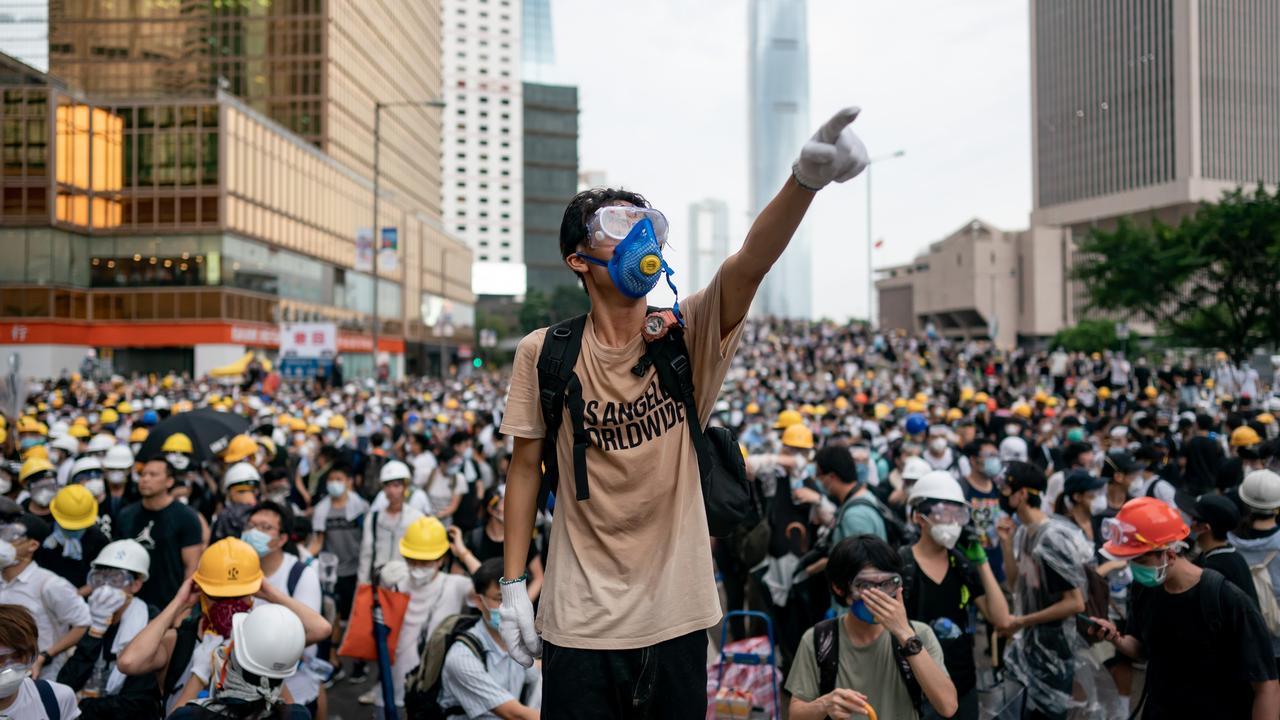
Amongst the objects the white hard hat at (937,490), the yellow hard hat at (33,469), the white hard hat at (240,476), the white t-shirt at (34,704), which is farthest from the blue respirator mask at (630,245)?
the yellow hard hat at (33,469)

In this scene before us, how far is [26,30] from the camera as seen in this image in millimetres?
62844

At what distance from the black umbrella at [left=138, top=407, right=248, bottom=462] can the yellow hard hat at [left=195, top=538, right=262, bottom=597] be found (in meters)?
6.04

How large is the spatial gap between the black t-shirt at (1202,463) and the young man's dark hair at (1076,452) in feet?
4.35

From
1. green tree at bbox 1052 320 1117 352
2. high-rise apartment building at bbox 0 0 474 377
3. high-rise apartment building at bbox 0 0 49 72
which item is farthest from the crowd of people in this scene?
green tree at bbox 1052 320 1117 352

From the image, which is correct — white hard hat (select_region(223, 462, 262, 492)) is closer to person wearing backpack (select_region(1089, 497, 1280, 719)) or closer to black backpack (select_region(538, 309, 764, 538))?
black backpack (select_region(538, 309, 764, 538))

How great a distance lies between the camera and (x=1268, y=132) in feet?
325

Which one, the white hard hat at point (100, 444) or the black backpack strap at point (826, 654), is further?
the white hard hat at point (100, 444)

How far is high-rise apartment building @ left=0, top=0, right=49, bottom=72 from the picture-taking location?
201 feet

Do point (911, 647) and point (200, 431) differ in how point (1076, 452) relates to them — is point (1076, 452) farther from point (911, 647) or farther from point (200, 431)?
point (200, 431)

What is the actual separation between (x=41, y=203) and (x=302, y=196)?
14262 millimetres

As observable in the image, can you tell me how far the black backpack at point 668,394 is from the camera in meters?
2.38

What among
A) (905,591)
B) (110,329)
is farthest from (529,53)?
(905,591)

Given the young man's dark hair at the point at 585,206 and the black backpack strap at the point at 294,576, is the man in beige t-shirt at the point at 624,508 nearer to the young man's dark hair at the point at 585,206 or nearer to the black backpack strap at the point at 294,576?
the young man's dark hair at the point at 585,206

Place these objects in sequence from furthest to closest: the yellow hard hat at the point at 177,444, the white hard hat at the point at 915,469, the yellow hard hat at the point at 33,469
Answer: the yellow hard hat at the point at 177,444, the white hard hat at the point at 915,469, the yellow hard hat at the point at 33,469
